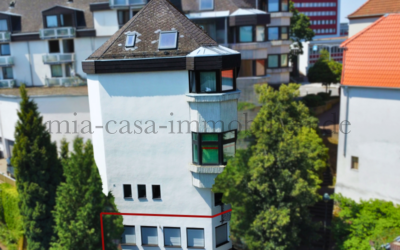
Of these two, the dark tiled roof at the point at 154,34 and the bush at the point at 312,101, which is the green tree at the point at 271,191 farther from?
the bush at the point at 312,101

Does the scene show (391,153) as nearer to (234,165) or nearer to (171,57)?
(234,165)

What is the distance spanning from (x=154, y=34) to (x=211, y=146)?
323 cm

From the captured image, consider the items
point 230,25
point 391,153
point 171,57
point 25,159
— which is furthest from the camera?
point 230,25

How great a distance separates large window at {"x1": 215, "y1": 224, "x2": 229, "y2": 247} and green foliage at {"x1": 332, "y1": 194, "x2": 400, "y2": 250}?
805 centimetres

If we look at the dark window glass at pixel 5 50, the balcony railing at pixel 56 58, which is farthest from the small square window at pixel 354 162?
the dark window glass at pixel 5 50

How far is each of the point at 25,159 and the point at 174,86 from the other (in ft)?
24.1

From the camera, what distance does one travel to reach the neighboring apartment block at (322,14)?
85.4 metres

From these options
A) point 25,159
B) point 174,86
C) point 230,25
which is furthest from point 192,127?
point 230,25

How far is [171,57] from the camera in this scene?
9359 mm

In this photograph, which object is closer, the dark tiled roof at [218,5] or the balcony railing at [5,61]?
the dark tiled roof at [218,5]

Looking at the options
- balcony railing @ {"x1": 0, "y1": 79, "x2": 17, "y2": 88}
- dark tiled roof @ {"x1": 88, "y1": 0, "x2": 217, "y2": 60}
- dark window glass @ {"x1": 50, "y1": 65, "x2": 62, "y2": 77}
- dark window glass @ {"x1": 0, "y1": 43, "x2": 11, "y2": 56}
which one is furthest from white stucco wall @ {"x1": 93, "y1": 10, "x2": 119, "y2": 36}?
dark tiled roof @ {"x1": 88, "y1": 0, "x2": 217, "y2": 60}

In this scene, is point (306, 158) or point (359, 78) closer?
point (306, 158)

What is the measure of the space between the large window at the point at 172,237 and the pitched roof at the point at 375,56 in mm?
12053

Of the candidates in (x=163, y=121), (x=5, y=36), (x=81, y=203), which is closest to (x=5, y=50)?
(x=5, y=36)
